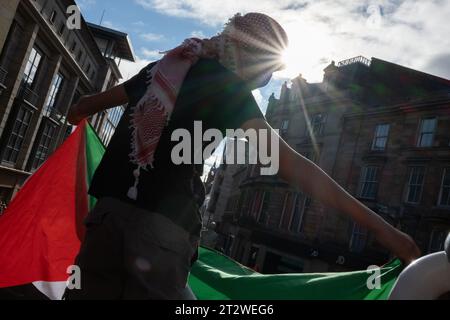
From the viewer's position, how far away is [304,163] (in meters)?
1.55

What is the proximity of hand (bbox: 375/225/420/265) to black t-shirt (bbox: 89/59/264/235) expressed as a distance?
2.35 ft

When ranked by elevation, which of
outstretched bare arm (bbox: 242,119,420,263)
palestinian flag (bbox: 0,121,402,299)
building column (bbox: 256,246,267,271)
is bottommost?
building column (bbox: 256,246,267,271)

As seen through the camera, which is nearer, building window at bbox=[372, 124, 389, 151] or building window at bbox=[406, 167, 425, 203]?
building window at bbox=[406, 167, 425, 203]

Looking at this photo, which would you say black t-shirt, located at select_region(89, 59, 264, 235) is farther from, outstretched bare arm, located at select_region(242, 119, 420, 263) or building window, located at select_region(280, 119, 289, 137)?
building window, located at select_region(280, 119, 289, 137)

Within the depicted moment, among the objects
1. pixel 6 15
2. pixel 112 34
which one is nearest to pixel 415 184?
pixel 6 15

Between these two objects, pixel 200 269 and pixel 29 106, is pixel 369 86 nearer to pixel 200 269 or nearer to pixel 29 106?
pixel 29 106

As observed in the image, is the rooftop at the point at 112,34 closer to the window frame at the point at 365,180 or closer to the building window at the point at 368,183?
the window frame at the point at 365,180

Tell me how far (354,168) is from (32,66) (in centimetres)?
2233

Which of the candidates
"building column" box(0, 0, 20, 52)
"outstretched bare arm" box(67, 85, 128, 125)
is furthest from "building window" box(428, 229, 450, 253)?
"building column" box(0, 0, 20, 52)

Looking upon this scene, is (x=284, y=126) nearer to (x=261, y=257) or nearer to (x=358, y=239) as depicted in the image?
(x=261, y=257)

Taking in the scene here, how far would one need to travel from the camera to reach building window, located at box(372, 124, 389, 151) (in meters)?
24.1

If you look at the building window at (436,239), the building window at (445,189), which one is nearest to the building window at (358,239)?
the building window at (436,239)
